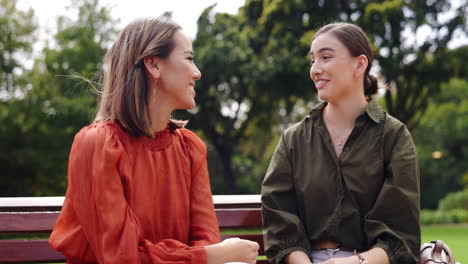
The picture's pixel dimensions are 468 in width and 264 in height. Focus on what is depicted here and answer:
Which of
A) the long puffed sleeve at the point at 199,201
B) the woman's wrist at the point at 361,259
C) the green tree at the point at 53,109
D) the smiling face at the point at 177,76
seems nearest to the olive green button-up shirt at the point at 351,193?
the woman's wrist at the point at 361,259

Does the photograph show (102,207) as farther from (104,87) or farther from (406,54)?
(406,54)

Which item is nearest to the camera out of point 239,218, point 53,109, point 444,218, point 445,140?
point 239,218

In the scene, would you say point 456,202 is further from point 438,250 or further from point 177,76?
point 177,76

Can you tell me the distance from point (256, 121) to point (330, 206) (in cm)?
1744

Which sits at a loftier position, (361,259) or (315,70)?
(315,70)

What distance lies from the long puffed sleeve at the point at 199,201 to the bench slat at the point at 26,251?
0.89 meters

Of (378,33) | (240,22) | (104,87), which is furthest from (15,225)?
(240,22)

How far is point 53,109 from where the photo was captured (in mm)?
18234

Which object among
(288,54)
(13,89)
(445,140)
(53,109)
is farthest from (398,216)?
(445,140)

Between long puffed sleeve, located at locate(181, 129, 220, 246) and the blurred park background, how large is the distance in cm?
1190

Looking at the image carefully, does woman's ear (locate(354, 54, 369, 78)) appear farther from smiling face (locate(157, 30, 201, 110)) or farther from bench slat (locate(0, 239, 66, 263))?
bench slat (locate(0, 239, 66, 263))

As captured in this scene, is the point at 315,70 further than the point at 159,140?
Yes

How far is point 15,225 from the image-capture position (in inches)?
121

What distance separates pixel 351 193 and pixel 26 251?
5.72ft
